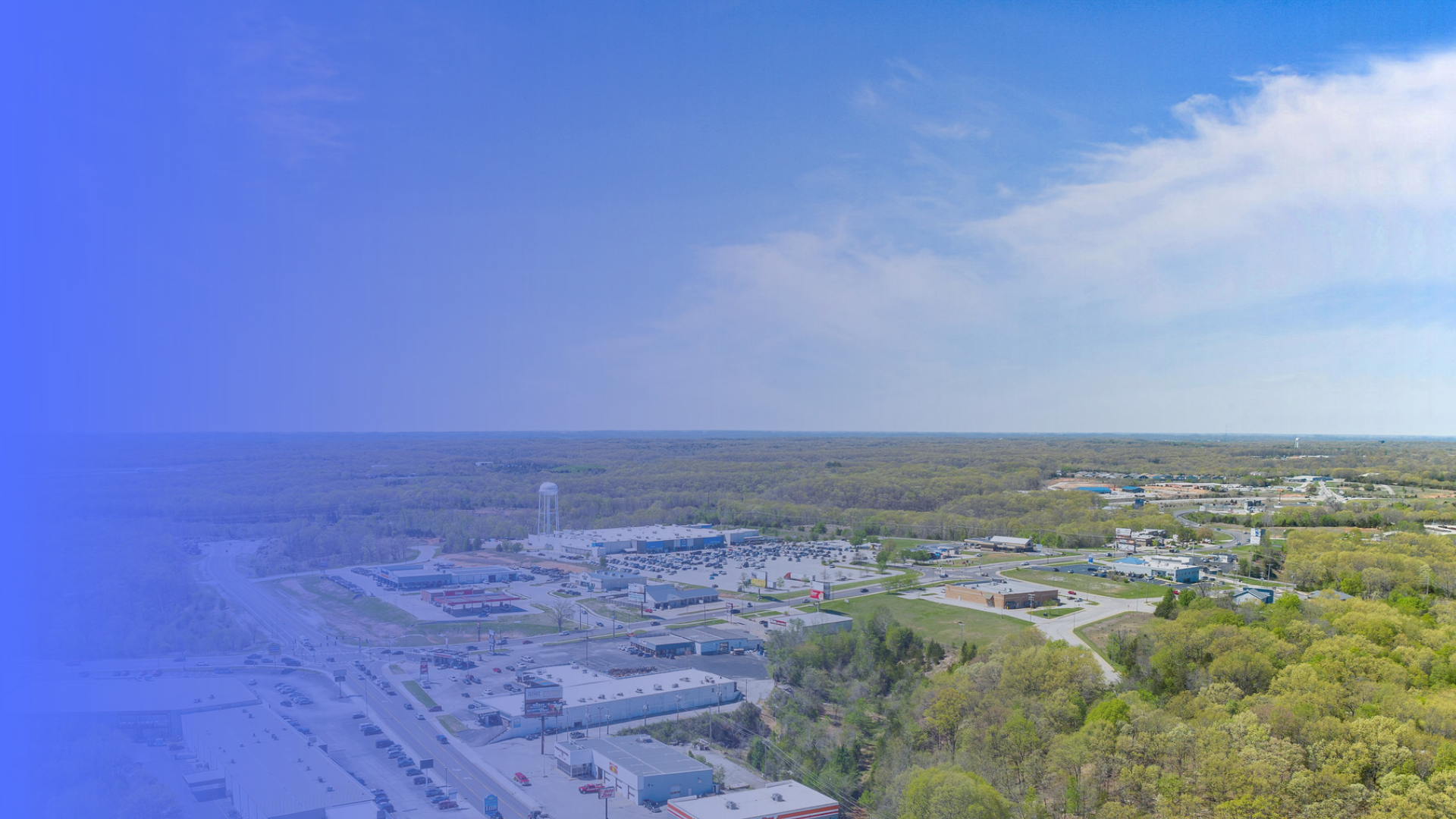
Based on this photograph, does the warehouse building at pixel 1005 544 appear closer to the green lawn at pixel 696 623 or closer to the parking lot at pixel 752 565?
the parking lot at pixel 752 565

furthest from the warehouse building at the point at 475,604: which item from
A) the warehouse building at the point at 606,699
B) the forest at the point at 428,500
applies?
the warehouse building at the point at 606,699

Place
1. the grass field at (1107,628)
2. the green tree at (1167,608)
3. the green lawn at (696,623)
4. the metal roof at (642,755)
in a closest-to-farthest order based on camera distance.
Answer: the metal roof at (642,755)
the grass field at (1107,628)
the green tree at (1167,608)
the green lawn at (696,623)

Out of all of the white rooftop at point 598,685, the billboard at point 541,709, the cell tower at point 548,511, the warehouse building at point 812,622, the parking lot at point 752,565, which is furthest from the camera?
the cell tower at point 548,511

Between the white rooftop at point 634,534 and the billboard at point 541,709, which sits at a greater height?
the white rooftop at point 634,534

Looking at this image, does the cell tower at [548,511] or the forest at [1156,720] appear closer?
the forest at [1156,720]

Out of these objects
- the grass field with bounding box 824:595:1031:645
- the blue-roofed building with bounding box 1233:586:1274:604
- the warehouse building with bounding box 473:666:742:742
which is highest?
the blue-roofed building with bounding box 1233:586:1274:604

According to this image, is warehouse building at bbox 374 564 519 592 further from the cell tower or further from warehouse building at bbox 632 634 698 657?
the cell tower

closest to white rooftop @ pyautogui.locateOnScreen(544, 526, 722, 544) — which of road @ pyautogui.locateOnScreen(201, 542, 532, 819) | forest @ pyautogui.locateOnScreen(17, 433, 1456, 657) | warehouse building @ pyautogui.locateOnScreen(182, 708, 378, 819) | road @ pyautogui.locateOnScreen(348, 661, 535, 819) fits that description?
forest @ pyautogui.locateOnScreen(17, 433, 1456, 657)
